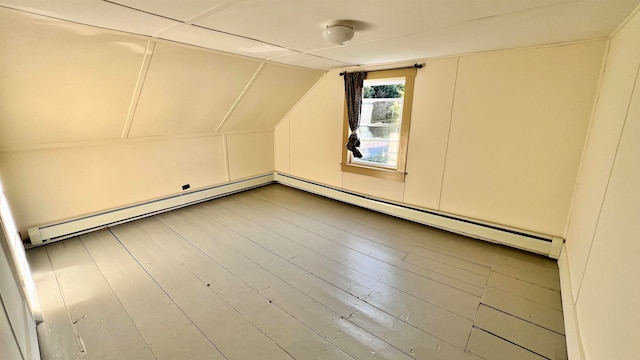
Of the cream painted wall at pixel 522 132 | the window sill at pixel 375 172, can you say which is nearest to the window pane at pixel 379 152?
the window sill at pixel 375 172

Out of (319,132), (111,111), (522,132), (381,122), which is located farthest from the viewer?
(319,132)

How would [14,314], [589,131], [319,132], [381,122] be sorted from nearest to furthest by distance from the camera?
1. [14,314]
2. [589,131]
3. [381,122]
4. [319,132]

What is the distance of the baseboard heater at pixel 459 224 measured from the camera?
2455mm

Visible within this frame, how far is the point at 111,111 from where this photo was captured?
8.50ft

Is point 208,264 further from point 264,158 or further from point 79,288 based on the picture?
point 264,158

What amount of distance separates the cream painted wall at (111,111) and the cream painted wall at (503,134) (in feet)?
5.93

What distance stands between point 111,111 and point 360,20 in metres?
2.49

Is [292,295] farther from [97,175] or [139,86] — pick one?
[97,175]

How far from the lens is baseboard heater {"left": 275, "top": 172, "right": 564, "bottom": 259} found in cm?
246

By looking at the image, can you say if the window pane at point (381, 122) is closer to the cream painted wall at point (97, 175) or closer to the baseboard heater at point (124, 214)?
the baseboard heater at point (124, 214)

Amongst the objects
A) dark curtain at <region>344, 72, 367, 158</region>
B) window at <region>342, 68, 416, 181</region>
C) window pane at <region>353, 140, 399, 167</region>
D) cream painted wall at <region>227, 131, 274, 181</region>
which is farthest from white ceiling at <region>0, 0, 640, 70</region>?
cream painted wall at <region>227, 131, 274, 181</region>

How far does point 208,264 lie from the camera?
2355 millimetres

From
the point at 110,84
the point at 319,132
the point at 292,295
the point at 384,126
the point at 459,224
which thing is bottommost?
the point at 292,295

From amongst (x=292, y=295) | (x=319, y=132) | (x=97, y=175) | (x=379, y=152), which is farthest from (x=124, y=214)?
(x=379, y=152)
